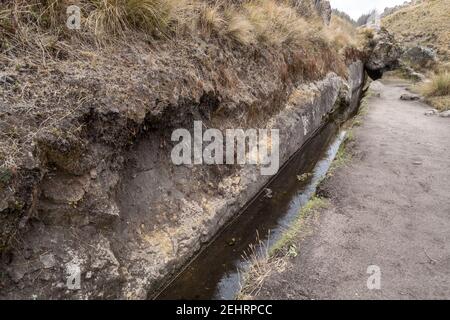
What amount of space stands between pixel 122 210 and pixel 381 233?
338cm

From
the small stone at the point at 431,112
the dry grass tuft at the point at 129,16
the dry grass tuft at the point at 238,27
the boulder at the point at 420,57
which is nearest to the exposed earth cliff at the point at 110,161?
the dry grass tuft at the point at 129,16

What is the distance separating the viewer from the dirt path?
416cm

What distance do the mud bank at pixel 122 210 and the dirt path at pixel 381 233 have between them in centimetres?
134

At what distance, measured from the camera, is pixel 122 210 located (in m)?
4.50

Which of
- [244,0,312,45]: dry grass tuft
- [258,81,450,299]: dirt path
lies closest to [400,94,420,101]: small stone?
[244,0,312,45]: dry grass tuft

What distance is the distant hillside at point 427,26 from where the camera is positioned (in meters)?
30.2

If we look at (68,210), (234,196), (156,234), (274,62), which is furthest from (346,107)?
(68,210)

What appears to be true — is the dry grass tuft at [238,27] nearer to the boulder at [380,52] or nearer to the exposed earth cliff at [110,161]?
the exposed earth cliff at [110,161]

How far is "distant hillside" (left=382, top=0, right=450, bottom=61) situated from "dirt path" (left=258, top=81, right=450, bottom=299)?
75.8ft

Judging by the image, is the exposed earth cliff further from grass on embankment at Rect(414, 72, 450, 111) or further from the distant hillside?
the distant hillside

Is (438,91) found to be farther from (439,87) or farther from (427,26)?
(427,26)

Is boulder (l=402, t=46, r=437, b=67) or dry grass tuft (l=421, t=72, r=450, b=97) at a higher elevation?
boulder (l=402, t=46, r=437, b=67)

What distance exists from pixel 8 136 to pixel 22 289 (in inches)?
Answer: 53.3
